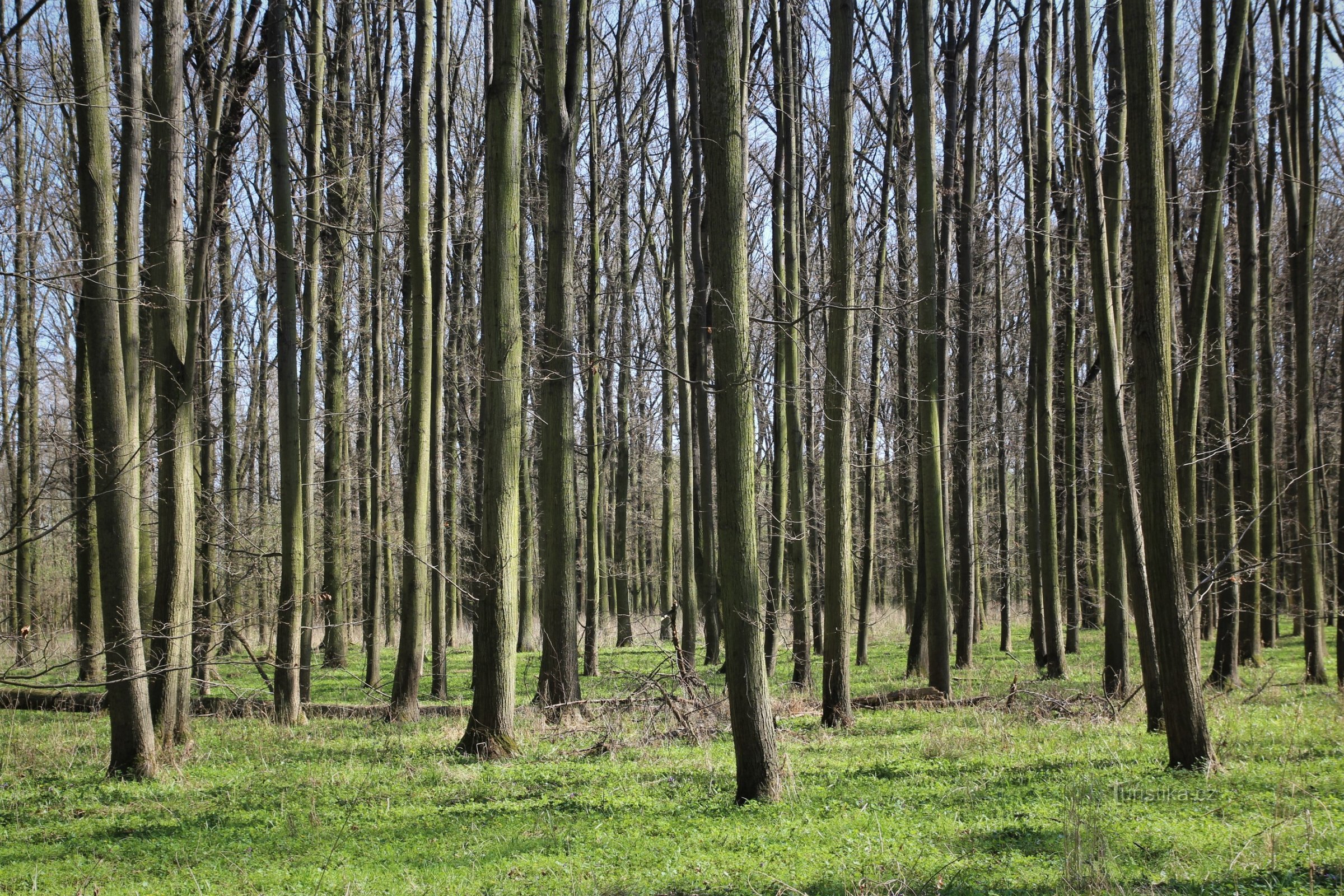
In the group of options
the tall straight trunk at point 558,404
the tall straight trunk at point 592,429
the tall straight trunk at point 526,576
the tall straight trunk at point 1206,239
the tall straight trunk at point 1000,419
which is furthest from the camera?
the tall straight trunk at point 526,576

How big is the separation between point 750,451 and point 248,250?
67.1 feet

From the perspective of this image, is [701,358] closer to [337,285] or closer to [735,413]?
[337,285]

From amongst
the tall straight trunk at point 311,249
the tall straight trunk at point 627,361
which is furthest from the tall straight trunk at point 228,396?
the tall straight trunk at point 627,361

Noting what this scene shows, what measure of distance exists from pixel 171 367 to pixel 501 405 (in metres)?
3.11

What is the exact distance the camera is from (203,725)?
10.9m

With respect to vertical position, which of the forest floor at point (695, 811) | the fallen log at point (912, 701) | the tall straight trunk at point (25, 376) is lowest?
the fallen log at point (912, 701)

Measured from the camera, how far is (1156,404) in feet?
21.4

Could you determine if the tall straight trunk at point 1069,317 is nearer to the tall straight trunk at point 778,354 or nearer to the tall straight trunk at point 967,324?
the tall straight trunk at point 967,324

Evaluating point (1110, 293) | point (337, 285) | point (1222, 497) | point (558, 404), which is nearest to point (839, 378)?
point (1110, 293)

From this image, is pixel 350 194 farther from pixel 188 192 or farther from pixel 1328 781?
pixel 1328 781

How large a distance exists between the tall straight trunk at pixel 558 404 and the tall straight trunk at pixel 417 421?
162cm

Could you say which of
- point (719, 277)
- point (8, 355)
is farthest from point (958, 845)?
point (8, 355)

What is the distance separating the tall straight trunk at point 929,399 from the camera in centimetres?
1157

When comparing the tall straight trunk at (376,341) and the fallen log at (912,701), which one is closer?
the fallen log at (912,701)
